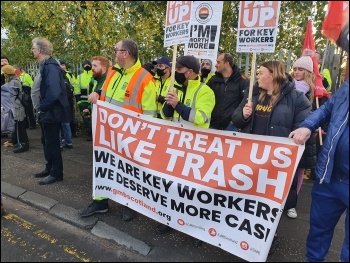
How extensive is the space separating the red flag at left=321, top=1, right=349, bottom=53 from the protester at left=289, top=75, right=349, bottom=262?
1.09 feet

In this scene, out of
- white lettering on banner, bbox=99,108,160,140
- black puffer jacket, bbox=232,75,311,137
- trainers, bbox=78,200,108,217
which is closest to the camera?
black puffer jacket, bbox=232,75,311,137

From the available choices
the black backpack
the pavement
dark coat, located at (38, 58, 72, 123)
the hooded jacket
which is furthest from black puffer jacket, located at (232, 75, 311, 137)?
the black backpack

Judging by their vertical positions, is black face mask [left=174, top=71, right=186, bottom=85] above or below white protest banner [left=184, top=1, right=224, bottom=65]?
below

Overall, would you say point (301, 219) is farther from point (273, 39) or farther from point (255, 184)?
point (273, 39)

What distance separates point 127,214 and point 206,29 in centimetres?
266

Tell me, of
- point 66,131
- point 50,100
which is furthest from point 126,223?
point 66,131

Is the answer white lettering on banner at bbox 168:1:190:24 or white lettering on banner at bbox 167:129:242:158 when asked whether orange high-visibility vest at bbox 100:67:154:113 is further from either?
white lettering on banner at bbox 168:1:190:24

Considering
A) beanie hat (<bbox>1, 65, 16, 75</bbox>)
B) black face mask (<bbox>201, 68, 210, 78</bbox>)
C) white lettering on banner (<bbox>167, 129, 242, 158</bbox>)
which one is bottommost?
white lettering on banner (<bbox>167, 129, 242, 158</bbox>)

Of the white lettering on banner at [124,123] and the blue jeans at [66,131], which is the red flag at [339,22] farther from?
the blue jeans at [66,131]

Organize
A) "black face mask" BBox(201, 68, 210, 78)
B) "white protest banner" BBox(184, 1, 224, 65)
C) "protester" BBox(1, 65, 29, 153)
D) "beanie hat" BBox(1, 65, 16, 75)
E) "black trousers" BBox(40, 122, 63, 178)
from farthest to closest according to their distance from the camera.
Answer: "protester" BBox(1, 65, 29, 153) → "beanie hat" BBox(1, 65, 16, 75) → "black face mask" BBox(201, 68, 210, 78) → "black trousers" BBox(40, 122, 63, 178) → "white protest banner" BBox(184, 1, 224, 65)

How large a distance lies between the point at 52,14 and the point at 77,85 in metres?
1.96

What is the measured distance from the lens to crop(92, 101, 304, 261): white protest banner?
2730 mm

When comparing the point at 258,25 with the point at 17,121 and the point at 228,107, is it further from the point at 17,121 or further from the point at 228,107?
the point at 17,121

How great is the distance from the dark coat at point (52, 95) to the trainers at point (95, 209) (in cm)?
143
